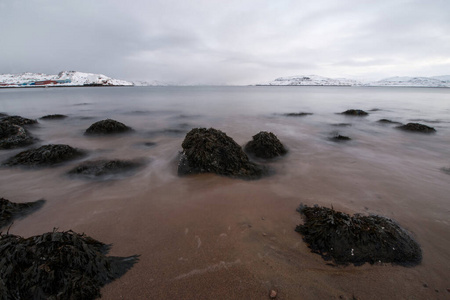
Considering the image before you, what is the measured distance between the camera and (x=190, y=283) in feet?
7.03

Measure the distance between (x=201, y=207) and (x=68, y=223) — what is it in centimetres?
206

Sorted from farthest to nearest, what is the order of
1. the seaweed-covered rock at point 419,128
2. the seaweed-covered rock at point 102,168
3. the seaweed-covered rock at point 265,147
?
the seaweed-covered rock at point 419,128
the seaweed-covered rock at point 265,147
the seaweed-covered rock at point 102,168

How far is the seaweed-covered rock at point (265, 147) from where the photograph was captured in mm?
6277

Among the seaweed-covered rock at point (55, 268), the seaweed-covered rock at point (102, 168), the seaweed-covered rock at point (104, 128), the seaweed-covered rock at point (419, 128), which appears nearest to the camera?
the seaweed-covered rock at point (55, 268)

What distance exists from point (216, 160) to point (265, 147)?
1.99 meters

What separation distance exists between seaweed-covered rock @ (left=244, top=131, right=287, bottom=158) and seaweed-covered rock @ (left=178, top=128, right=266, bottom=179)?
1047 mm

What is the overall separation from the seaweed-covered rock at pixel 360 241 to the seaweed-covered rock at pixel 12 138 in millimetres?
9454

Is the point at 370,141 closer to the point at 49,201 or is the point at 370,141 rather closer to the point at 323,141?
the point at 323,141

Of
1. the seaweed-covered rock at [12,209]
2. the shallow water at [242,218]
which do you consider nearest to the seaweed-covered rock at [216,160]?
the shallow water at [242,218]

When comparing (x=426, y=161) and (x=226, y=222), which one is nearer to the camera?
(x=226, y=222)

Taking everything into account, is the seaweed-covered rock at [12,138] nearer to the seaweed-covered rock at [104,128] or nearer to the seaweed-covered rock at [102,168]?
the seaweed-covered rock at [104,128]

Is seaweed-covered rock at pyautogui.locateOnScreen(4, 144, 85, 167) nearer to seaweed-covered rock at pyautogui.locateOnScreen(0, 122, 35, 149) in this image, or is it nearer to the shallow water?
the shallow water

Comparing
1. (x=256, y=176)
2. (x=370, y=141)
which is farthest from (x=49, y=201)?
(x=370, y=141)

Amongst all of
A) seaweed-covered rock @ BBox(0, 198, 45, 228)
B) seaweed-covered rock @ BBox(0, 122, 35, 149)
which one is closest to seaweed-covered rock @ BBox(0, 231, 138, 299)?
seaweed-covered rock @ BBox(0, 198, 45, 228)
